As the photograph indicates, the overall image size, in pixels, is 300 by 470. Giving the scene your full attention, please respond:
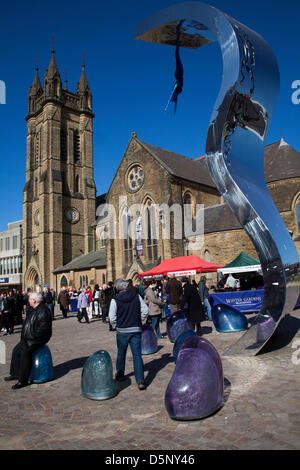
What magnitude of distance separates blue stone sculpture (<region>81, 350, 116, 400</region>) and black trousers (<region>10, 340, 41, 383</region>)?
4.16 ft

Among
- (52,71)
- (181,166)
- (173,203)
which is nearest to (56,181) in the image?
(52,71)

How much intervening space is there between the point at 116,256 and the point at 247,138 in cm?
2459

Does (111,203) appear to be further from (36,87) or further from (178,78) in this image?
(36,87)

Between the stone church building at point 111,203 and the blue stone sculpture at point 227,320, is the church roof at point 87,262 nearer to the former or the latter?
the stone church building at point 111,203

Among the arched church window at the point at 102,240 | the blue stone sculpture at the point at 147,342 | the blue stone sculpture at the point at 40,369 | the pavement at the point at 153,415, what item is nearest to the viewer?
the pavement at the point at 153,415

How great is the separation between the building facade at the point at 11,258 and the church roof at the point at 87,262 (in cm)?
1847

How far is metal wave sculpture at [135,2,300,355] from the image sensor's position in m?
6.22

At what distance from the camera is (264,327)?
6285 millimetres

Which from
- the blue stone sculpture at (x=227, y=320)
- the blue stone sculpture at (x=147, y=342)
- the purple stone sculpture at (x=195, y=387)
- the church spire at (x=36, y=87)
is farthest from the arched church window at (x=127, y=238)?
the church spire at (x=36, y=87)

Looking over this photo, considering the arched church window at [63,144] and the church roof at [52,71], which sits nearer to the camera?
the church roof at [52,71]

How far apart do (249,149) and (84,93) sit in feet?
160

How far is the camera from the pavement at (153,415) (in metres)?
3.36

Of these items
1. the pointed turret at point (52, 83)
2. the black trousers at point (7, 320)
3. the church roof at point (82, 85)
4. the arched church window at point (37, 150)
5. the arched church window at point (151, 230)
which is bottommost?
the black trousers at point (7, 320)

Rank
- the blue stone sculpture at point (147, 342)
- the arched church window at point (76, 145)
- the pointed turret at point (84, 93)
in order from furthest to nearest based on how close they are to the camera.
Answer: the pointed turret at point (84, 93) < the arched church window at point (76, 145) < the blue stone sculpture at point (147, 342)
